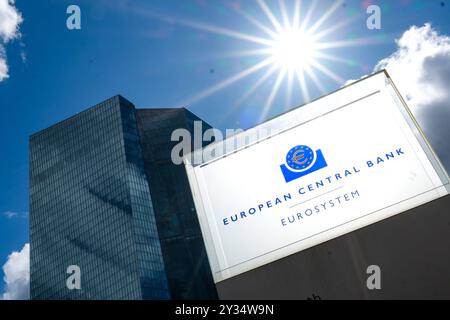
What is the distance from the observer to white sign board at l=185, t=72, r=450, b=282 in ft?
33.5

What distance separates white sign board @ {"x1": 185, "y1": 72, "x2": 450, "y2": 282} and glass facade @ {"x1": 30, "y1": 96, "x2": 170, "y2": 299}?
287 feet

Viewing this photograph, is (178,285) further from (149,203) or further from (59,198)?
(59,198)

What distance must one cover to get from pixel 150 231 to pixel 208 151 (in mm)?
97041

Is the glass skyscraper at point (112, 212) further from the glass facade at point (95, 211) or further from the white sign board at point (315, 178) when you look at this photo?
the white sign board at point (315, 178)

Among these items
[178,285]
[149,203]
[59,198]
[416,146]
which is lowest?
[416,146]

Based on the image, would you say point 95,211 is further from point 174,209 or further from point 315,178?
point 315,178

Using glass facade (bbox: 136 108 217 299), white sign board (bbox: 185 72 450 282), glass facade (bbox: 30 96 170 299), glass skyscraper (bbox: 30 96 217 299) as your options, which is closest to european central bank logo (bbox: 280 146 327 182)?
white sign board (bbox: 185 72 450 282)

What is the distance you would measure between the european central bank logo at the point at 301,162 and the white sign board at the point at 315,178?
0.08ft

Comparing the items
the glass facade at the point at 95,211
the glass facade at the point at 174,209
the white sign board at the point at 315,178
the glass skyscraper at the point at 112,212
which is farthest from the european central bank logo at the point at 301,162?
the glass facade at the point at 174,209

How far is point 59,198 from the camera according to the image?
117m

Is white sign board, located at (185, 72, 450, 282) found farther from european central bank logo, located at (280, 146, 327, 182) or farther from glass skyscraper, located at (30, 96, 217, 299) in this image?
glass skyscraper, located at (30, 96, 217, 299)

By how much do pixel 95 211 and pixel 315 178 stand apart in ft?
342

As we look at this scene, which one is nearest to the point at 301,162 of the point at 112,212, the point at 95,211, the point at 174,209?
the point at 112,212
